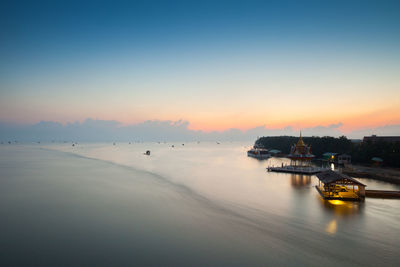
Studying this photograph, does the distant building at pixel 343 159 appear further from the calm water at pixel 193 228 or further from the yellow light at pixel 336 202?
the yellow light at pixel 336 202

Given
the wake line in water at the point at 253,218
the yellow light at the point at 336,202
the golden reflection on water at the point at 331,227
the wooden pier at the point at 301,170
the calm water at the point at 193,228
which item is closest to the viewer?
the calm water at the point at 193,228

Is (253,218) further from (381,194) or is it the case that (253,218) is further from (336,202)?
(381,194)

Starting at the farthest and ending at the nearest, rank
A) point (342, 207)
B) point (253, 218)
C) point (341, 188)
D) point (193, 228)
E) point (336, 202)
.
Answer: point (341, 188) < point (336, 202) < point (342, 207) < point (253, 218) < point (193, 228)

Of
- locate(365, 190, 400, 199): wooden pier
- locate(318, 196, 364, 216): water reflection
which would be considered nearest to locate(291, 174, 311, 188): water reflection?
locate(365, 190, 400, 199): wooden pier

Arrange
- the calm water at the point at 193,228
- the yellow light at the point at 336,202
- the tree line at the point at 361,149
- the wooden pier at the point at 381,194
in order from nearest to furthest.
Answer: the calm water at the point at 193,228 → the yellow light at the point at 336,202 → the wooden pier at the point at 381,194 → the tree line at the point at 361,149

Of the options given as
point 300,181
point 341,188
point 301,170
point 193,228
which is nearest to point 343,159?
point 301,170

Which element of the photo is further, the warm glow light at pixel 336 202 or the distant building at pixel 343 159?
the distant building at pixel 343 159

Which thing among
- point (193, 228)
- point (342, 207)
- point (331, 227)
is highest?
point (342, 207)

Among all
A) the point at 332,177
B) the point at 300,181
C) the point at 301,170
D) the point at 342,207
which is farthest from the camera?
the point at 301,170

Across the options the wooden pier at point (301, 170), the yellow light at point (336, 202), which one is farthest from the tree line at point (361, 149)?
the yellow light at point (336, 202)

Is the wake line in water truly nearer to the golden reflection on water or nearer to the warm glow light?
the golden reflection on water
